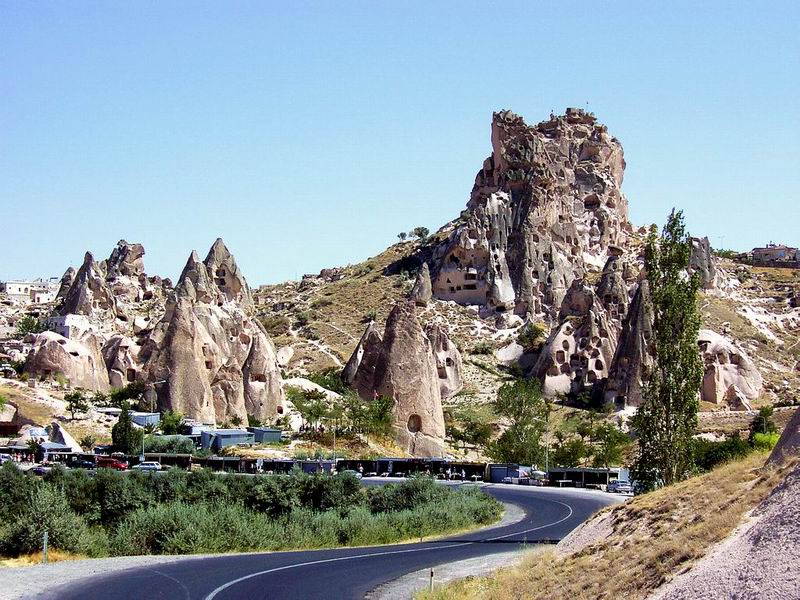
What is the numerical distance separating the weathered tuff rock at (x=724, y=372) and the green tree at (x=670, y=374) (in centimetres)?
5375

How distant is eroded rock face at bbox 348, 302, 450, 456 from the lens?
66.4 meters

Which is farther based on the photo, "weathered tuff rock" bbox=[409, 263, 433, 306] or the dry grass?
"weathered tuff rock" bbox=[409, 263, 433, 306]

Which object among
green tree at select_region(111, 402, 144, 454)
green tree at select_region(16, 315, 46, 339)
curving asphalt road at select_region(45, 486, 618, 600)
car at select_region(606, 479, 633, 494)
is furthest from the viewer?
green tree at select_region(16, 315, 46, 339)

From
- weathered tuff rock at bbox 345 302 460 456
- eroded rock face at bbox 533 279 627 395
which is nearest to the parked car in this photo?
weathered tuff rock at bbox 345 302 460 456

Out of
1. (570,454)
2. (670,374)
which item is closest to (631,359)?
(570,454)

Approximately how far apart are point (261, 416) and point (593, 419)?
2481cm

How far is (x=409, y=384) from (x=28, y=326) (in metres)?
49.3

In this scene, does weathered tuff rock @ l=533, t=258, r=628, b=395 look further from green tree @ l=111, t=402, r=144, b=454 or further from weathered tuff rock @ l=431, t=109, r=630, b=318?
green tree @ l=111, t=402, r=144, b=454

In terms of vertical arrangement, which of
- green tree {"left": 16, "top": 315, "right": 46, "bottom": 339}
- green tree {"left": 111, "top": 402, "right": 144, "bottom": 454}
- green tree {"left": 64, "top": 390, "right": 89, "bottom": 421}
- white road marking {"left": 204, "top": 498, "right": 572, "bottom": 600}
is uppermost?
green tree {"left": 16, "top": 315, "right": 46, "bottom": 339}

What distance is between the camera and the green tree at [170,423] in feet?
206

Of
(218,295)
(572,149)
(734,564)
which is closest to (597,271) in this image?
(572,149)

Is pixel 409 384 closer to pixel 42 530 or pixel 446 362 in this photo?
pixel 446 362

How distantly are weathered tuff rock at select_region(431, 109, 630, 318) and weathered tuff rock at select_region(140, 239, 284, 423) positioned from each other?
34028 mm

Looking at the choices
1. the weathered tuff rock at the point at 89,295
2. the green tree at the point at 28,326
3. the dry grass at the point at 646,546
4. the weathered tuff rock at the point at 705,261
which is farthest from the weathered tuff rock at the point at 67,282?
the dry grass at the point at 646,546
